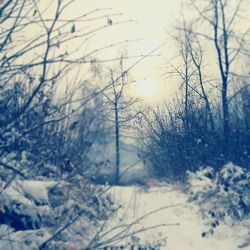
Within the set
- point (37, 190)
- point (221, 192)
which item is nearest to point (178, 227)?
point (221, 192)

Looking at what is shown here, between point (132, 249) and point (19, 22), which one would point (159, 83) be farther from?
point (19, 22)

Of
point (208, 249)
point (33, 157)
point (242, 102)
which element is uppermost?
point (242, 102)

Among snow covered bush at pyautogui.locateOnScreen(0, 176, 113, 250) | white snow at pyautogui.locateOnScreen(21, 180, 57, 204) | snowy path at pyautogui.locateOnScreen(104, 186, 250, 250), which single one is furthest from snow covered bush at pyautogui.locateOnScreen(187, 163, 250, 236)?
white snow at pyautogui.locateOnScreen(21, 180, 57, 204)

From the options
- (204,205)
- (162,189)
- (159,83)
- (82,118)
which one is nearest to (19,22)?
(82,118)

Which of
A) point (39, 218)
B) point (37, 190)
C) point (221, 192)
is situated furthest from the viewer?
point (221, 192)

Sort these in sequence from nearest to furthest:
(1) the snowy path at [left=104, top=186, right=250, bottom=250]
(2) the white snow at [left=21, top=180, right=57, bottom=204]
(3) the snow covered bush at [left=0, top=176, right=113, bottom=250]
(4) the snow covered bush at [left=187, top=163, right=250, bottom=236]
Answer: (3) the snow covered bush at [left=0, top=176, right=113, bottom=250] < (2) the white snow at [left=21, top=180, right=57, bottom=204] < (1) the snowy path at [left=104, top=186, right=250, bottom=250] < (4) the snow covered bush at [left=187, top=163, right=250, bottom=236]

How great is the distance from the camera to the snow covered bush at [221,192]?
961 centimetres

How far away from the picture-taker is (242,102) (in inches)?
292

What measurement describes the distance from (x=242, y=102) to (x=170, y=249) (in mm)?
2911

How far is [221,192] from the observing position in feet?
35.1

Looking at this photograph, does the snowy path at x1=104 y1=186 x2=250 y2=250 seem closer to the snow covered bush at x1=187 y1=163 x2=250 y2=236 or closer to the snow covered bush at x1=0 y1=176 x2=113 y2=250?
the snow covered bush at x1=187 y1=163 x2=250 y2=236

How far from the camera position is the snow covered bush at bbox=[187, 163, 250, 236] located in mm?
9609

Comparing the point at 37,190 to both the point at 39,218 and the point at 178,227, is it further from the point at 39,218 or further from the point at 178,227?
the point at 178,227

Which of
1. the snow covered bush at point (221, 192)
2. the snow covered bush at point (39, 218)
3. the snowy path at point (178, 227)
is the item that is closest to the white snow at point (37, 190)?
the snow covered bush at point (39, 218)
